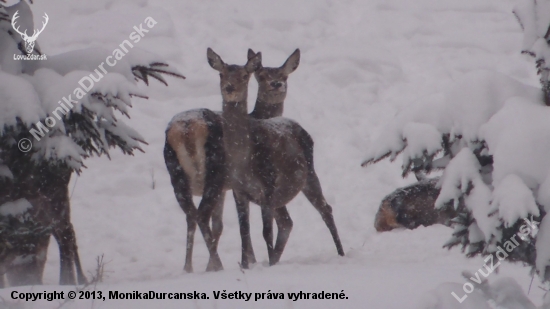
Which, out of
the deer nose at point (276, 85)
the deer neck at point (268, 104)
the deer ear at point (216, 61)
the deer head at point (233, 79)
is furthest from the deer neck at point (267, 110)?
the deer ear at point (216, 61)

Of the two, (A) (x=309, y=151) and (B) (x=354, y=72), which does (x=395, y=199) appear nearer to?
(A) (x=309, y=151)

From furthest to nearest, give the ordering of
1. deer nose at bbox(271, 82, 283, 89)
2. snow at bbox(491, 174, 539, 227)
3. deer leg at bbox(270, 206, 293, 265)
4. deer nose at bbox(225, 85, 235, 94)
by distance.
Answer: deer nose at bbox(271, 82, 283, 89) → deer nose at bbox(225, 85, 235, 94) → deer leg at bbox(270, 206, 293, 265) → snow at bbox(491, 174, 539, 227)

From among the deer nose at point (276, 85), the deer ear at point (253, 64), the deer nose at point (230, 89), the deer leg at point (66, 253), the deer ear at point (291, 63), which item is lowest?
the deer leg at point (66, 253)

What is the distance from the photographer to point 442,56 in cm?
1419

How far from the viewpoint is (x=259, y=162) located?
625cm

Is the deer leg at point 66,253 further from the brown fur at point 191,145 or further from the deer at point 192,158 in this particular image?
the brown fur at point 191,145

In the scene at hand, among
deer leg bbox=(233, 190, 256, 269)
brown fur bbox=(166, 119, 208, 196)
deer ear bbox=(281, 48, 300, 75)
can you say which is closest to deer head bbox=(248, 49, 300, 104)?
deer ear bbox=(281, 48, 300, 75)

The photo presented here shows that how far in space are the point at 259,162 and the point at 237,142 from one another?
28cm

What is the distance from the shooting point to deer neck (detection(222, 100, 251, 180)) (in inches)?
244

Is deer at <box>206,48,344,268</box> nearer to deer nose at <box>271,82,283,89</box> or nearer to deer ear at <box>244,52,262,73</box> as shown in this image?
deer ear at <box>244,52,262,73</box>

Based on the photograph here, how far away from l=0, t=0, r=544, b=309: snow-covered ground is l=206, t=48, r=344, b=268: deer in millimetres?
457

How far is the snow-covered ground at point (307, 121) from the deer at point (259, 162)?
457 mm

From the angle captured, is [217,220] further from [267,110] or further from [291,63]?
[291,63]

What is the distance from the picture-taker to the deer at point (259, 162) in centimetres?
618
